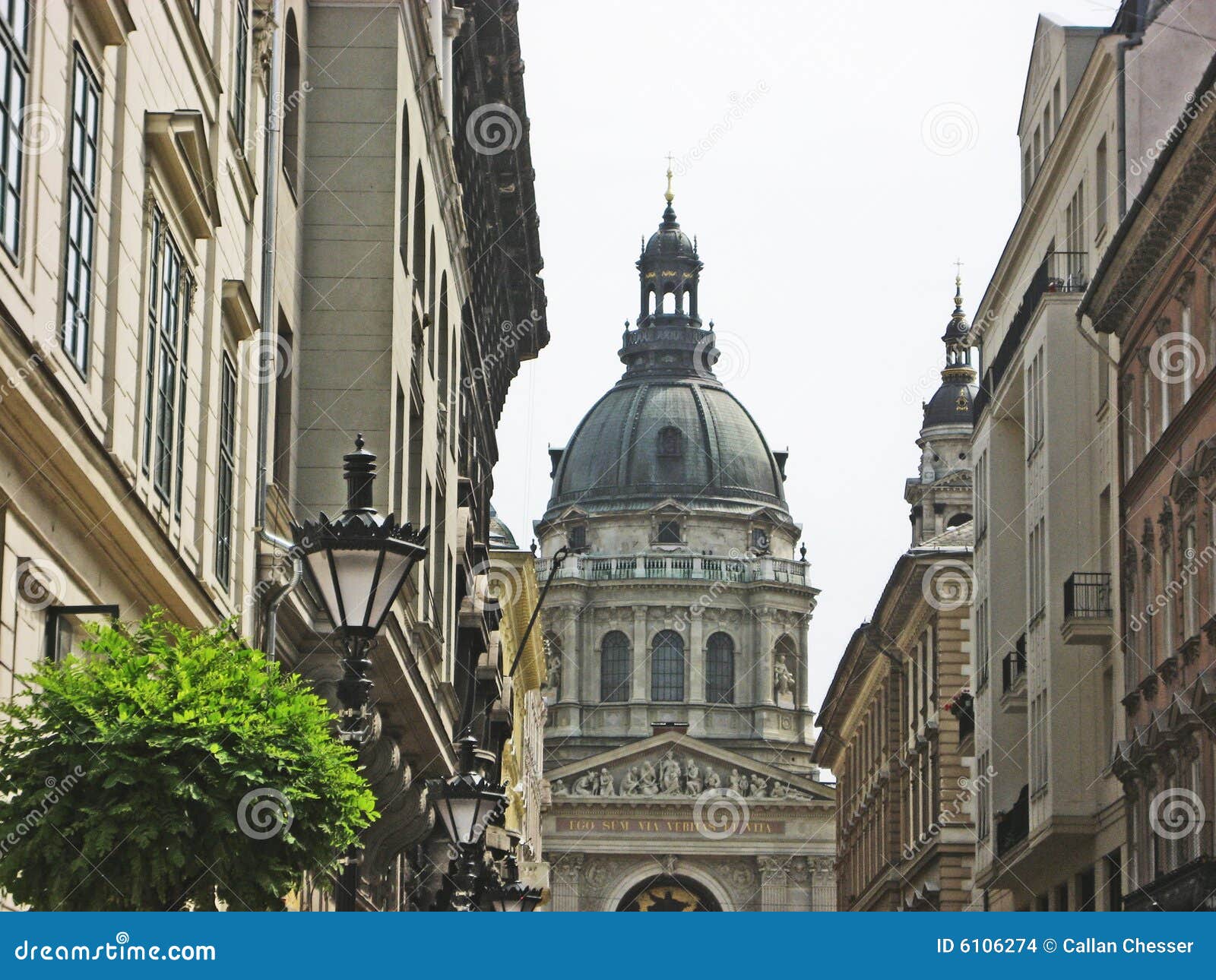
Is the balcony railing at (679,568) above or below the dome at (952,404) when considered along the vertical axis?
below

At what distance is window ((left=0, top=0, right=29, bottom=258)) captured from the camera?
12.5 meters

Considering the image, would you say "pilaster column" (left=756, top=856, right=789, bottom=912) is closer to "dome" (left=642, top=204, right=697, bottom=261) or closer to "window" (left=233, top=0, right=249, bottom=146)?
"dome" (left=642, top=204, right=697, bottom=261)

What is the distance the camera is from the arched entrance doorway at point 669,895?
127750 mm

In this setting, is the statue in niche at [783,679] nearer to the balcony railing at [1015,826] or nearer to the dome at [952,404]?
the dome at [952,404]

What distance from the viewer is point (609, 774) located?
127625 mm

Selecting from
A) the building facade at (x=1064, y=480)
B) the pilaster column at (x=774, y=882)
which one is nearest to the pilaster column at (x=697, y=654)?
the pilaster column at (x=774, y=882)

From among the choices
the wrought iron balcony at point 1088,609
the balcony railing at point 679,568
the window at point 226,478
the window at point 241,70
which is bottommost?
the window at point 226,478

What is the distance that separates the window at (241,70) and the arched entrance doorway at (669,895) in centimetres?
10630

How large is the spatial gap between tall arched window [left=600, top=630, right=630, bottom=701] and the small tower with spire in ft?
107

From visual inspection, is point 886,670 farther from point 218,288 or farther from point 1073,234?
point 218,288

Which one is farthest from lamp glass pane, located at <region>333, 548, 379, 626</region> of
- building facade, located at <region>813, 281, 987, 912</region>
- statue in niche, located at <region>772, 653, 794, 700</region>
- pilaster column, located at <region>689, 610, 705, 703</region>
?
statue in niche, located at <region>772, 653, 794, 700</region>
